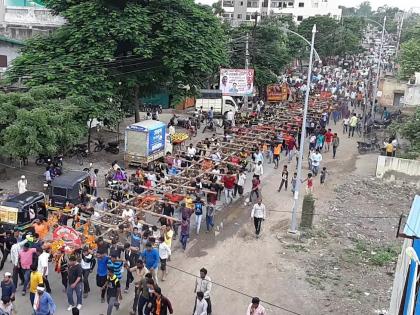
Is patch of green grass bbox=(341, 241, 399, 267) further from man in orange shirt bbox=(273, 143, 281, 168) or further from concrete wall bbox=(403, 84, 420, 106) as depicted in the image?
concrete wall bbox=(403, 84, 420, 106)

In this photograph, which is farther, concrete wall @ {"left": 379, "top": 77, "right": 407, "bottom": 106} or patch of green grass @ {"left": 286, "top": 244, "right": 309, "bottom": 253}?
concrete wall @ {"left": 379, "top": 77, "right": 407, "bottom": 106}

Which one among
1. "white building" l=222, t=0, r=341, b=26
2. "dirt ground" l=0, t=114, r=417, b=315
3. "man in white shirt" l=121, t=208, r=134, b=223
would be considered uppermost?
"white building" l=222, t=0, r=341, b=26

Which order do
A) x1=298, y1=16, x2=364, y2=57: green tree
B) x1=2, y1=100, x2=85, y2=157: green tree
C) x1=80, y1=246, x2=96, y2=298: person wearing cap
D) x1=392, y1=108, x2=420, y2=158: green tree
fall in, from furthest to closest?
x1=298, y1=16, x2=364, y2=57: green tree, x1=392, y1=108, x2=420, y2=158: green tree, x1=2, y1=100, x2=85, y2=157: green tree, x1=80, y1=246, x2=96, y2=298: person wearing cap

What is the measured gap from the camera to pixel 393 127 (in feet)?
96.1

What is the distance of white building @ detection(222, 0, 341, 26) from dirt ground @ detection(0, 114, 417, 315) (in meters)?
67.0

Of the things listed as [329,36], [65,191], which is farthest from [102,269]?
[329,36]

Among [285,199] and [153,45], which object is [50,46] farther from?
[285,199]

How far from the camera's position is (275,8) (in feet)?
304

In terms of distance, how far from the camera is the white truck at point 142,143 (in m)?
23.9

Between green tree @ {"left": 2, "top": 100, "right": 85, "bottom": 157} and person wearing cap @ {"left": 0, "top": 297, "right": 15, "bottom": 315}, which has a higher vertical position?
green tree @ {"left": 2, "top": 100, "right": 85, "bottom": 157}

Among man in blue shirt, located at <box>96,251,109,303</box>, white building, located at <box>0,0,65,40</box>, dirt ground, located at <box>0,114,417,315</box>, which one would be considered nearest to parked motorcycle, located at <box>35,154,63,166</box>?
dirt ground, located at <box>0,114,417,315</box>

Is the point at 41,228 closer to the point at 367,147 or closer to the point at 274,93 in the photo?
the point at 367,147

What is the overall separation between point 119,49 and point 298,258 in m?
15.9

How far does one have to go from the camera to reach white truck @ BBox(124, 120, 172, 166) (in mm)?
23891
